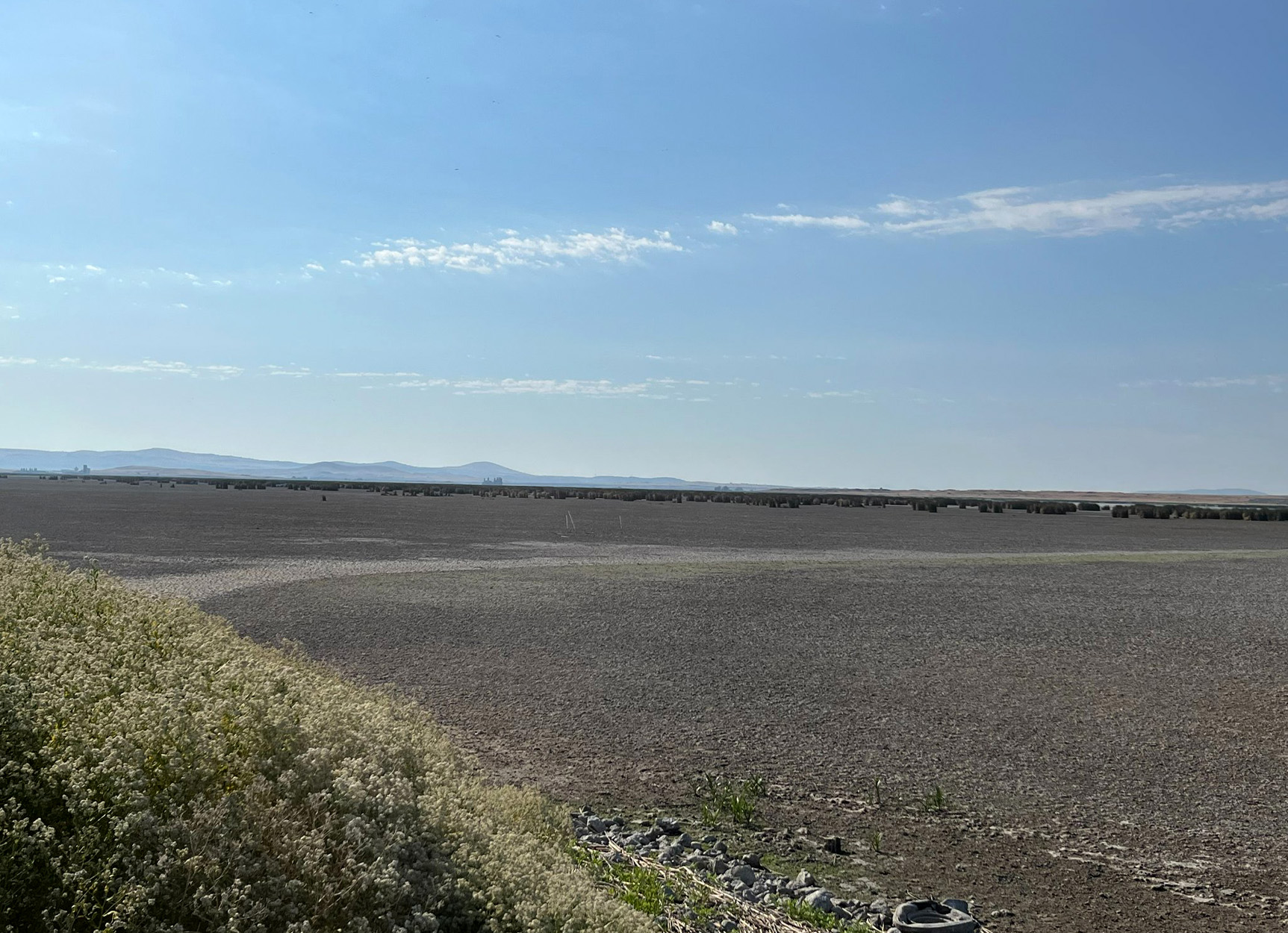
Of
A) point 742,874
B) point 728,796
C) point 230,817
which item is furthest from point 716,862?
point 230,817

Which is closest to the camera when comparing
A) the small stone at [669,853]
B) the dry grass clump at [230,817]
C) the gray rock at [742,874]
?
the dry grass clump at [230,817]

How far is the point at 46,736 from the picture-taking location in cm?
365

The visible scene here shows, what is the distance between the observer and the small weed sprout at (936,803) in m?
7.59

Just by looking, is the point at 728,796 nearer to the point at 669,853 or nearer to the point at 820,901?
the point at 669,853

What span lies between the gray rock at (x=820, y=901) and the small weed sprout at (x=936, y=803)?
7.17 feet

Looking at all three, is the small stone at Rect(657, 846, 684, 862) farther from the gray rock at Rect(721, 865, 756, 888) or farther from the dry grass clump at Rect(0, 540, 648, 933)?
the dry grass clump at Rect(0, 540, 648, 933)

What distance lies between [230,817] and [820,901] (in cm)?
343

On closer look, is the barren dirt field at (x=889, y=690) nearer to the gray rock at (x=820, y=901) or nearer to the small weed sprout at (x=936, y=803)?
the small weed sprout at (x=936, y=803)

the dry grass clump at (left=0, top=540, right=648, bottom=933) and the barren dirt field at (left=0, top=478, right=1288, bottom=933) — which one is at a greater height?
the dry grass clump at (left=0, top=540, right=648, bottom=933)

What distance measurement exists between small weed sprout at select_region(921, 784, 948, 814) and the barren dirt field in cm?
8

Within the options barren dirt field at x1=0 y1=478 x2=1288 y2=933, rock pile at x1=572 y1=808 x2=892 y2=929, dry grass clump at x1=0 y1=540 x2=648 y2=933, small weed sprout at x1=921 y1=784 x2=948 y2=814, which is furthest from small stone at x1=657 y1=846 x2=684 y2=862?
small weed sprout at x1=921 y1=784 x2=948 y2=814

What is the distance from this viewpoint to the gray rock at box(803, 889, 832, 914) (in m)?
5.54

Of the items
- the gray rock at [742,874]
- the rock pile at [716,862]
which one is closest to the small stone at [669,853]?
the rock pile at [716,862]

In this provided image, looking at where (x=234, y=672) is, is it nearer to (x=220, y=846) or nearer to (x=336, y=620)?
(x=220, y=846)
